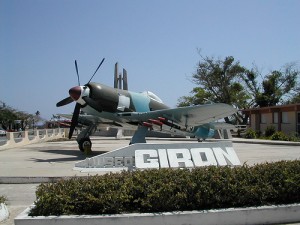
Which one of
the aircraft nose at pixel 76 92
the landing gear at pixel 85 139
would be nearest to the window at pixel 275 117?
the landing gear at pixel 85 139

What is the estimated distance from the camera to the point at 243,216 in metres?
5.69

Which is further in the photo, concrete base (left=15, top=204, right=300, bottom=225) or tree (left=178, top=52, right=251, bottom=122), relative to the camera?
tree (left=178, top=52, right=251, bottom=122)

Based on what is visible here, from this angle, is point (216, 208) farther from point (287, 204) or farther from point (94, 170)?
point (94, 170)

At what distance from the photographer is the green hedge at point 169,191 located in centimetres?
554

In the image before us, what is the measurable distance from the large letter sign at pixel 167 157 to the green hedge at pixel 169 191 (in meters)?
4.20

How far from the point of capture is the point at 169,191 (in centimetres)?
579

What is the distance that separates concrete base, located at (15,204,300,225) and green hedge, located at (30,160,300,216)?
0.71ft

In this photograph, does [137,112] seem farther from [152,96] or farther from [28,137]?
[28,137]

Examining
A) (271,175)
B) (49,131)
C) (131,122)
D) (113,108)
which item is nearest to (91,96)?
(113,108)

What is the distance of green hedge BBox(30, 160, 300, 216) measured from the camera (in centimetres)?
554

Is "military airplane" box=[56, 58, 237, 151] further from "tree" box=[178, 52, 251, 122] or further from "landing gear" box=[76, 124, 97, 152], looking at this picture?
"tree" box=[178, 52, 251, 122]

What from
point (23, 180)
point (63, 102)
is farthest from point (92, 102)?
point (23, 180)

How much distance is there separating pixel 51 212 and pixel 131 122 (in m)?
13.7

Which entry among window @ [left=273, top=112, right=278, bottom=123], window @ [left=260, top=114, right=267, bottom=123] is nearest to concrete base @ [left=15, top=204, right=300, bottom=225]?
window @ [left=273, top=112, right=278, bottom=123]
